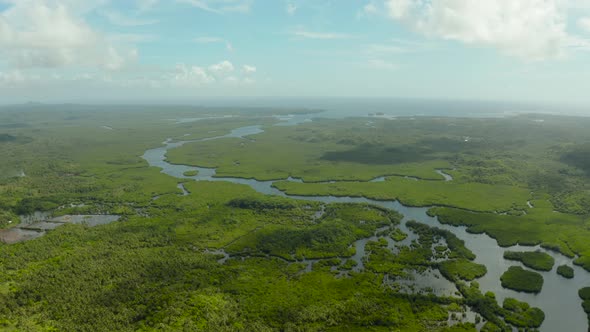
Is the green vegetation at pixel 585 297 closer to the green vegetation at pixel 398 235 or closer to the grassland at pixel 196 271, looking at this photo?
the grassland at pixel 196 271

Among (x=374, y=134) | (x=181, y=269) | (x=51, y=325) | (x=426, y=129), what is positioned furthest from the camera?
(x=426, y=129)

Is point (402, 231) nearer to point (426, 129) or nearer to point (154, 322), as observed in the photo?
point (154, 322)

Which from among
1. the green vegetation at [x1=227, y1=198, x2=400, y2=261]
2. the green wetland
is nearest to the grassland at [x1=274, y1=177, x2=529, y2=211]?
the green wetland

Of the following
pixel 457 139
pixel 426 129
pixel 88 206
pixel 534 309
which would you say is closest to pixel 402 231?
pixel 534 309

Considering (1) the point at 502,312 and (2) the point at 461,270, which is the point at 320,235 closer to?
(2) the point at 461,270

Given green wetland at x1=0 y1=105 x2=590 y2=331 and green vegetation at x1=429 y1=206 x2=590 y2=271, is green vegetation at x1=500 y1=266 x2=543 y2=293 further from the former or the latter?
green vegetation at x1=429 y1=206 x2=590 y2=271

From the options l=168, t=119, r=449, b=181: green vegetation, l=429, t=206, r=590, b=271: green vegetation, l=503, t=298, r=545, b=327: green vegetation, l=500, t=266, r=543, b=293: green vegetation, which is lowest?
l=503, t=298, r=545, b=327: green vegetation

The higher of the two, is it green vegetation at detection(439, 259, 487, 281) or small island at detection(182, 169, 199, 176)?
small island at detection(182, 169, 199, 176)
